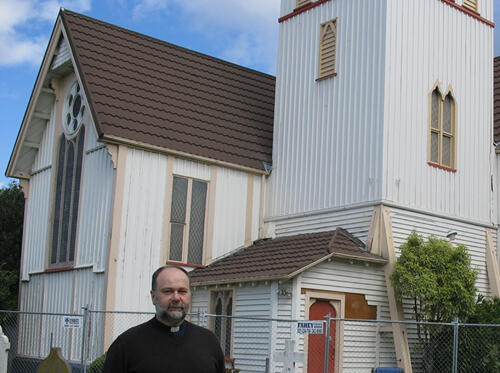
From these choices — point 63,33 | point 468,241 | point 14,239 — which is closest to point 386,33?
point 468,241

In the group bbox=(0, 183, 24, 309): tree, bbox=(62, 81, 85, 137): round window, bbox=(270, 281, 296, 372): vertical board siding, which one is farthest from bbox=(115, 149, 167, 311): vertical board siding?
bbox=(0, 183, 24, 309): tree

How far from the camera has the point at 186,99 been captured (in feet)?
73.6

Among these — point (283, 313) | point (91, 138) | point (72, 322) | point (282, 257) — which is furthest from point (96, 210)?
point (72, 322)

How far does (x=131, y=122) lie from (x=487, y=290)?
10102mm

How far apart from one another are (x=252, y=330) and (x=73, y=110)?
8.57 metres

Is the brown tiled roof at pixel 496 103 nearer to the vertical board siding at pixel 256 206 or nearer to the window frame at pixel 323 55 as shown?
the window frame at pixel 323 55

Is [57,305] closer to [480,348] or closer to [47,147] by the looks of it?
[47,147]

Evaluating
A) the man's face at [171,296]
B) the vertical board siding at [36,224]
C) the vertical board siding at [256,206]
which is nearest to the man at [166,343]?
the man's face at [171,296]

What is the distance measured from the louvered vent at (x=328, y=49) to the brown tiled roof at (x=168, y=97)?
117 inches

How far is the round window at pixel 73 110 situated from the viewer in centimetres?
2223

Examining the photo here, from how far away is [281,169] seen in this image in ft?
72.2

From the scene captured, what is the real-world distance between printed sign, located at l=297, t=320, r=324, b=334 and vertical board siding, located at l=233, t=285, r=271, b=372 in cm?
432

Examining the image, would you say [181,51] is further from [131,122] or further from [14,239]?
[14,239]

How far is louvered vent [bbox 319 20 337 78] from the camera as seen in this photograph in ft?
69.4
